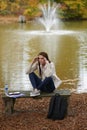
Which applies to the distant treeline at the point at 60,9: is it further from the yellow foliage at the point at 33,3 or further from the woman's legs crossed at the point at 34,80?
the woman's legs crossed at the point at 34,80

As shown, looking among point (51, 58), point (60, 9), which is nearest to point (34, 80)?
point (51, 58)

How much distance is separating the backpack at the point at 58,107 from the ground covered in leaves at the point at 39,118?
0.09 m

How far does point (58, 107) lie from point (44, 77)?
73 centimetres

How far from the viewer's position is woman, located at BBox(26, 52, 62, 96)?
641 centimetres

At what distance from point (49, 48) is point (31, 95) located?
34.9ft

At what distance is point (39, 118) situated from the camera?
19.9ft

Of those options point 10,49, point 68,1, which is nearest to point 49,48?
point 10,49

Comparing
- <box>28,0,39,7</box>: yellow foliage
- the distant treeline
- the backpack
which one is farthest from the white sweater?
<box>28,0,39,7</box>: yellow foliage

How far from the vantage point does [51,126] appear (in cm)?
570

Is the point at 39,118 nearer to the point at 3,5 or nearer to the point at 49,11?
the point at 49,11

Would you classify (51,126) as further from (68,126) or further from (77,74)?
(77,74)

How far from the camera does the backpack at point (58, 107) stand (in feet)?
19.8

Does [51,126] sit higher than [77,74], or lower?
higher

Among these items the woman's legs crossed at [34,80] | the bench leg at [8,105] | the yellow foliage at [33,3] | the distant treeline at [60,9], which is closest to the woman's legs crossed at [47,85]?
the woman's legs crossed at [34,80]
